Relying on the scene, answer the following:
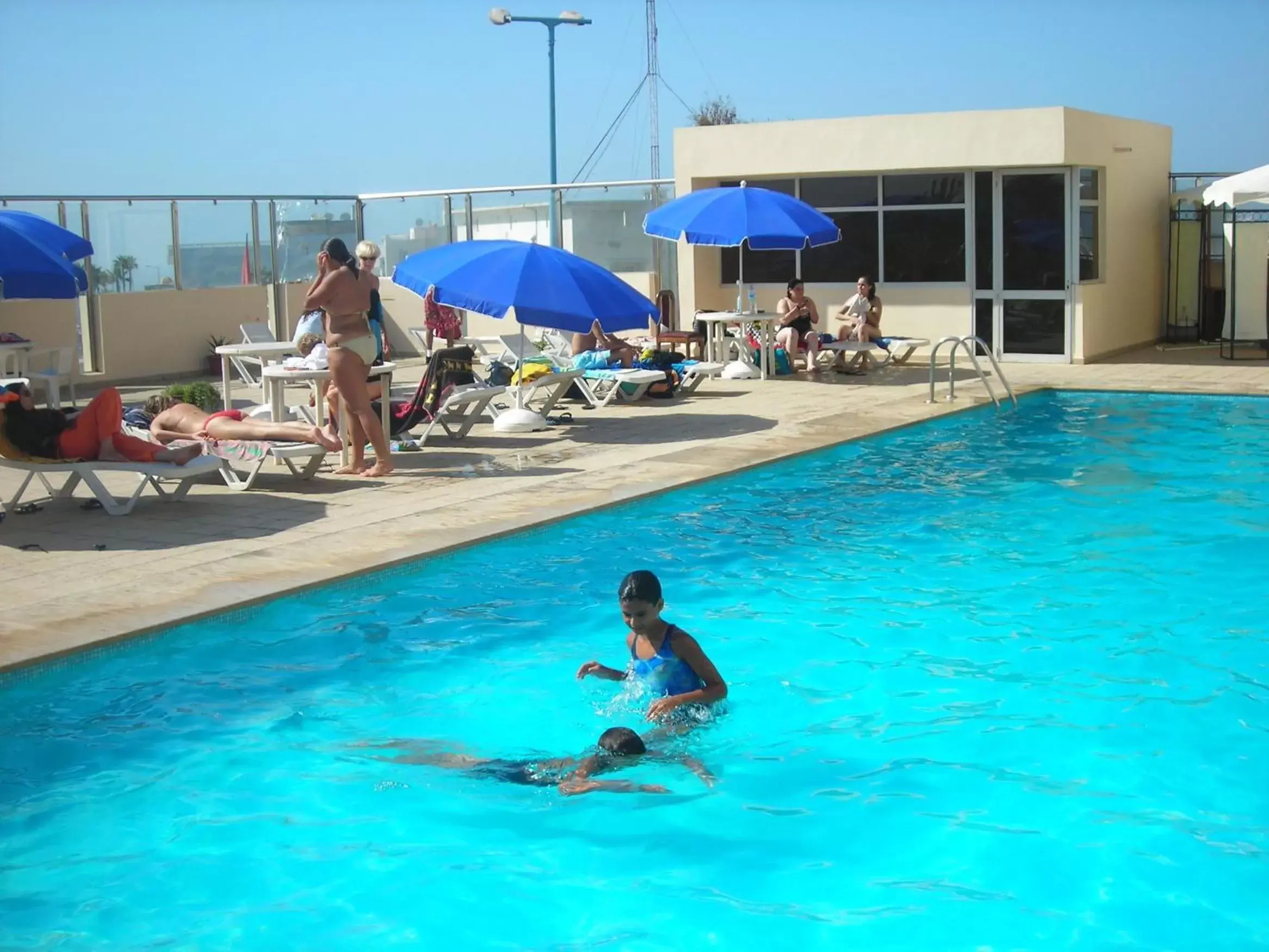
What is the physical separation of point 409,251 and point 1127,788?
60.9ft

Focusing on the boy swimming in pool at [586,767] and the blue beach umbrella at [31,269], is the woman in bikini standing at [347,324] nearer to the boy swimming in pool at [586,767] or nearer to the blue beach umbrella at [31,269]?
the blue beach umbrella at [31,269]

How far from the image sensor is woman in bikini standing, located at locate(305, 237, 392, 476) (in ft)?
33.8

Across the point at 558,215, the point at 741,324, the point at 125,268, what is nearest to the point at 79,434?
the point at 741,324

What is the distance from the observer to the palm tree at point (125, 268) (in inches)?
742

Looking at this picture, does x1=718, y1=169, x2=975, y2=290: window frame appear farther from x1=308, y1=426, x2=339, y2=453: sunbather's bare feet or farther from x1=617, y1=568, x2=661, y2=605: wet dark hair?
x1=617, y1=568, x2=661, y2=605: wet dark hair

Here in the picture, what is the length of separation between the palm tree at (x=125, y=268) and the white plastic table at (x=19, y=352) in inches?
148

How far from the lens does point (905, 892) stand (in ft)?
15.4

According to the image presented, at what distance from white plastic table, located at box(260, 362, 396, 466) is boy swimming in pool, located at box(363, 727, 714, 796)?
5671 millimetres

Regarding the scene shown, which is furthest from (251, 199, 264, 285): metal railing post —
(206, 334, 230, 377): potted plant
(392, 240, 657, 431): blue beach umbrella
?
(392, 240, 657, 431): blue beach umbrella

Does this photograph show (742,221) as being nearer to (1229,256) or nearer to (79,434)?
(1229,256)

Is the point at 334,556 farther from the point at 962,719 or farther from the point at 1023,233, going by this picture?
the point at 1023,233

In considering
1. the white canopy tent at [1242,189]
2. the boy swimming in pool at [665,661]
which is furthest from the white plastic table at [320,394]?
the white canopy tent at [1242,189]

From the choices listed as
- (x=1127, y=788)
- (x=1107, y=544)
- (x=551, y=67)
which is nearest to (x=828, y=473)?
(x=1107, y=544)

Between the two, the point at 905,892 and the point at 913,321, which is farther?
the point at 913,321
